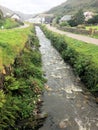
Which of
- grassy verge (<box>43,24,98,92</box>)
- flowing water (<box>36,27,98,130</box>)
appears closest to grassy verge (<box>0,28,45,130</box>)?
flowing water (<box>36,27,98,130</box>)

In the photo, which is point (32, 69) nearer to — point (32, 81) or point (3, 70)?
point (32, 81)

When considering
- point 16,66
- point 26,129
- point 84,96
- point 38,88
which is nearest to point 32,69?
point 16,66

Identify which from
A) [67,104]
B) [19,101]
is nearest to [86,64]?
[67,104]

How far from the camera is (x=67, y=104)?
18.0 meters

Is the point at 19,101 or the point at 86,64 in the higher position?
the point at 86,64

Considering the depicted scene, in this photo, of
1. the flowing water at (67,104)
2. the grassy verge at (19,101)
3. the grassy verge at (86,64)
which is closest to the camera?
the grassy verge at (19,101)

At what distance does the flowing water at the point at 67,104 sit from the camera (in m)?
15.0

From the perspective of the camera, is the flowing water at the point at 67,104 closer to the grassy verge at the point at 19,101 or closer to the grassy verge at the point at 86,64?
the grassy verge at the point at 86,64

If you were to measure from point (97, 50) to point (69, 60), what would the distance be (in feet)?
13.7

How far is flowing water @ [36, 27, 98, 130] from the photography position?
1498 cm

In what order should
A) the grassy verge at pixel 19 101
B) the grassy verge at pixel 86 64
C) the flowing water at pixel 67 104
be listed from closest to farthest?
the grassy verge at pixel 19 101 < the flowing water at pixel 67 104 < the grassy verge at pixel 86 64

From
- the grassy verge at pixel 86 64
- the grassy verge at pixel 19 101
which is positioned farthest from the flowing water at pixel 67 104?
the grassy verge at pixel 19 101

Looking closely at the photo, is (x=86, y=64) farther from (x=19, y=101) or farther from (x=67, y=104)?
(x=19, y=101)

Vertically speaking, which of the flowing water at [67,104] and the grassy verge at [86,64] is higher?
the grassy verge at [86,64]
